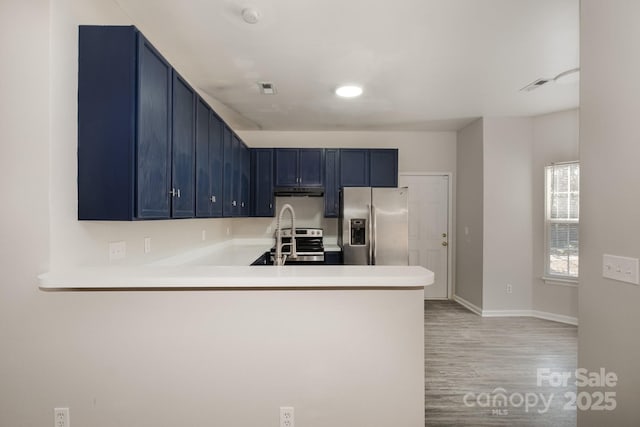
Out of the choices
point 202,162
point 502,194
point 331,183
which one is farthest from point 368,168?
point 202,162

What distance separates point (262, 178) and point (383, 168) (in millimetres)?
1847

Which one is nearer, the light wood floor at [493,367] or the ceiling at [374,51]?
the ceiling at [374,51]

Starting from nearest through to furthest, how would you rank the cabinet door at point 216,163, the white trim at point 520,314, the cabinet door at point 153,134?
the cabinet door at point 153,134, the cabinet door at point 216,163, the white trim at point 520,314

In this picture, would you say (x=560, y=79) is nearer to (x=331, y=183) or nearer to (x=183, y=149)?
(x=331, y=183)

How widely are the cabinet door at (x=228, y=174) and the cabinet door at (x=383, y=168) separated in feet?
6.86

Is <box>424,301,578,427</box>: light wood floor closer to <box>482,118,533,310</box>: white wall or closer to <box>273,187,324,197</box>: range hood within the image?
<box>482,118,533,310</box>: white wall

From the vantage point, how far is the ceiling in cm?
195

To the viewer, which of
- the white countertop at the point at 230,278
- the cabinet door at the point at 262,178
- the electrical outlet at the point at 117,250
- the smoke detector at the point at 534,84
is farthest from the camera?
the cabinet door at the point at 262,178

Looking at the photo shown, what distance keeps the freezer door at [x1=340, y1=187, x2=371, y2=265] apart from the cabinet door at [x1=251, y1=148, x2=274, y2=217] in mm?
1207

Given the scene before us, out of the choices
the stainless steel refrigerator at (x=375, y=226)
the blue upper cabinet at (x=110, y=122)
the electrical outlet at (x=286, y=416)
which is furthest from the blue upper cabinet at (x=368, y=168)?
the electrical outlet at (x=286, y=416)

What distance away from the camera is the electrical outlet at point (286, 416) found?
54.7 inches

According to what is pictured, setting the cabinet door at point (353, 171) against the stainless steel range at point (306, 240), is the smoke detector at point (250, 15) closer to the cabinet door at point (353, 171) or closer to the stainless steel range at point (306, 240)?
the cabinet door at point (353, 171)

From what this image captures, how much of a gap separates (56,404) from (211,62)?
2601 mm

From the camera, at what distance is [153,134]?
5.29 feet
